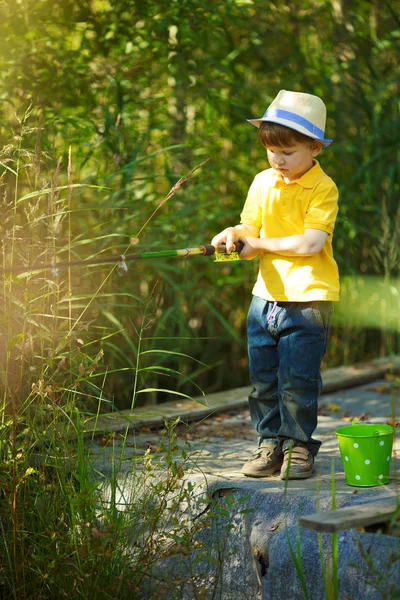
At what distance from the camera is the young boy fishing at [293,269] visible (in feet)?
9.80

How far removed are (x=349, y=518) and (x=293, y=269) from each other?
0.97 meters

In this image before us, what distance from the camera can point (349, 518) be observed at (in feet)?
7.57

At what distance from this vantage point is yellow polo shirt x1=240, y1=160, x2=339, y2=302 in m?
3.00

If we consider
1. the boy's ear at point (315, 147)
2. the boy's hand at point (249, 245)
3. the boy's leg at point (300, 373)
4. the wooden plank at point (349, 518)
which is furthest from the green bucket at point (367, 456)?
the boy's ear at point (315, 147)

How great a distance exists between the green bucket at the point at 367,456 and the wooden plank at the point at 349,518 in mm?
406

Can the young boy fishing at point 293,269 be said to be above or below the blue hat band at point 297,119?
below

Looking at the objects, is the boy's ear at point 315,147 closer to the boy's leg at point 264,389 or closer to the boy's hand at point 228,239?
the boy's hand at point 228,239

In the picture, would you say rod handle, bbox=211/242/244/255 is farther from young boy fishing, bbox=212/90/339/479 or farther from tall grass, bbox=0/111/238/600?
tall grass, bbox=0/111/238/600

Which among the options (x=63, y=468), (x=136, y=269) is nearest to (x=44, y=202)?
(x=136, y=269)

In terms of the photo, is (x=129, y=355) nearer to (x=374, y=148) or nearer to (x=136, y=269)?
(x=136, y=269)

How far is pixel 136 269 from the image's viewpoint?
4457mm

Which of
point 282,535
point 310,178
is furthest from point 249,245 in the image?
point 282,535

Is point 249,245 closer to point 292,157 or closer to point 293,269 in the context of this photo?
point 293,269

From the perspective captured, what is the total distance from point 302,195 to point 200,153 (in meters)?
2.56
